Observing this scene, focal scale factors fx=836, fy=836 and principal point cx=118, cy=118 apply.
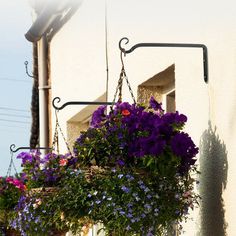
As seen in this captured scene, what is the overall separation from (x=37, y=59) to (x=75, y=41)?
86.9 inches

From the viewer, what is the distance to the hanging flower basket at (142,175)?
3.39 m

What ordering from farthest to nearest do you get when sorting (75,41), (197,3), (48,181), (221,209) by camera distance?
(75,41), (48,181), (197,3), (221,209)

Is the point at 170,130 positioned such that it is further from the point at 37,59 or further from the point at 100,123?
the point at 37,59

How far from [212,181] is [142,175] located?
0.43 metres

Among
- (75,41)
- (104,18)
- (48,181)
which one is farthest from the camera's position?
(75,41)

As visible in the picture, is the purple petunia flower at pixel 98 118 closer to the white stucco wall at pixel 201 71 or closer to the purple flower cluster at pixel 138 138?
the purple flower cluster at pixel 138 138

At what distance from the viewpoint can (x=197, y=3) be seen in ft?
12.8

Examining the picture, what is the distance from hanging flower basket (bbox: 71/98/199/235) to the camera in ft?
11.1

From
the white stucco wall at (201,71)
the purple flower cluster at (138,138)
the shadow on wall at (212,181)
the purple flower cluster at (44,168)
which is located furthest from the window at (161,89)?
the purple flower cluster at (138,138)

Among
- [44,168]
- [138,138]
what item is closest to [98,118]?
[138,138]

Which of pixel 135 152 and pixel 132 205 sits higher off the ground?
→ pixel 135 152

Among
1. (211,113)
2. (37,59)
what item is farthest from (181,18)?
(37,59)

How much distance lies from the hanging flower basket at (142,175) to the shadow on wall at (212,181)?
122mm

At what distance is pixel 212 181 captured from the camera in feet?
12.2
